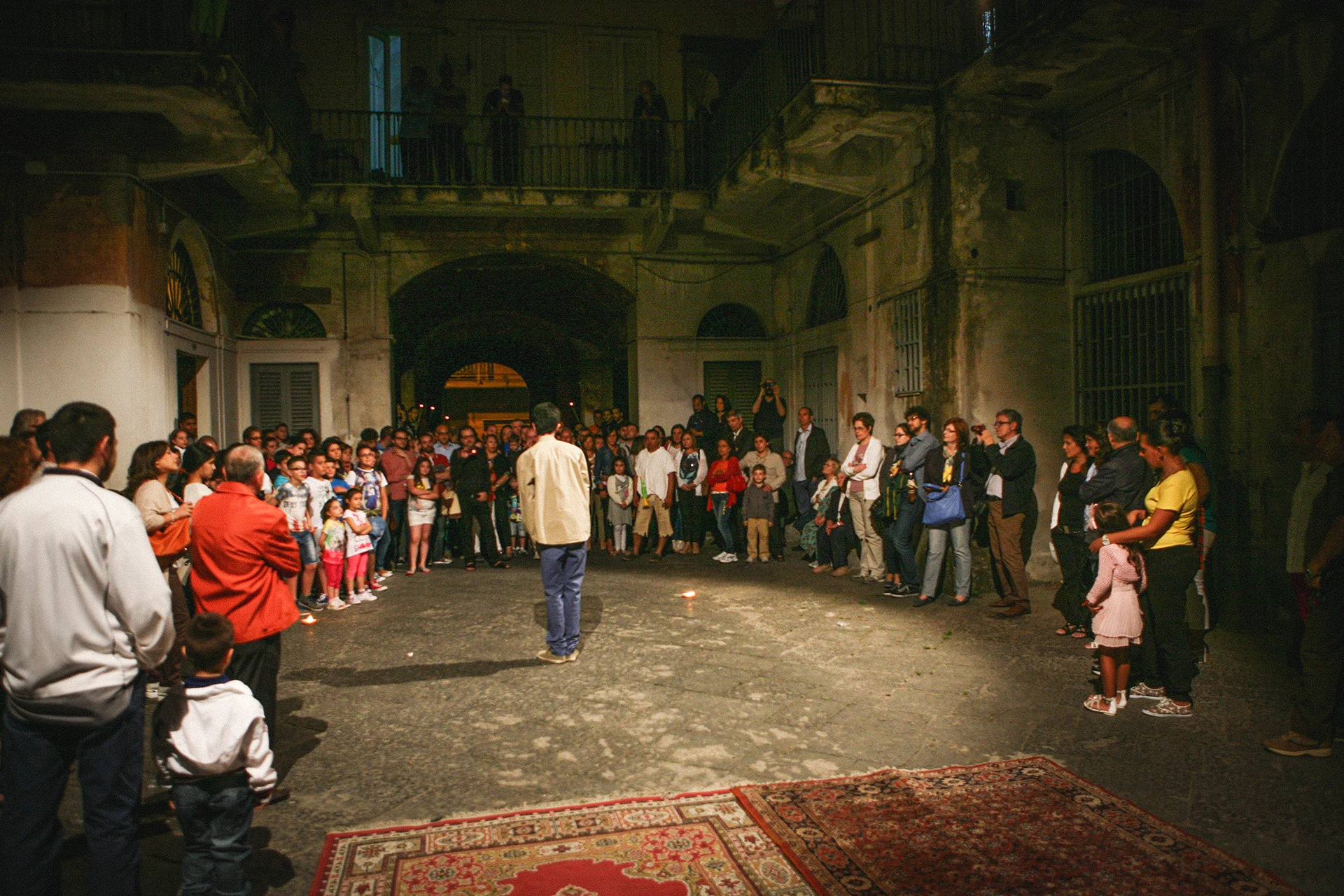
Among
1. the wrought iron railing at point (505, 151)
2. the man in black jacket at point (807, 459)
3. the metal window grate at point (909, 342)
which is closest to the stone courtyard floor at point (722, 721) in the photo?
the metal window grate at point (909, 342)

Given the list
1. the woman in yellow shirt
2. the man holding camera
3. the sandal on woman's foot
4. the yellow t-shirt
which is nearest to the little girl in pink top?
the sandal on woman's foot

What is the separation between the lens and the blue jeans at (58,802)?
110 inches

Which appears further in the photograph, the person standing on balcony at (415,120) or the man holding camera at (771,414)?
the person standing on balcony at (415,120)

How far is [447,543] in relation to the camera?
12.0 meters

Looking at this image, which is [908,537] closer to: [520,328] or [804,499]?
[804,499]

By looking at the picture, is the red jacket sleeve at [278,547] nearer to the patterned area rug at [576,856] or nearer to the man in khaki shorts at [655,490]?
the patterned area rug at [576,856]

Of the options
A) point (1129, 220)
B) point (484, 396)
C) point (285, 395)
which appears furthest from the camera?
point (484, 396)

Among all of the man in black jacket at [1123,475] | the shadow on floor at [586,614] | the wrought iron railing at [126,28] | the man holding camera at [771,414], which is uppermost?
the wrought iron railing at [126,28]

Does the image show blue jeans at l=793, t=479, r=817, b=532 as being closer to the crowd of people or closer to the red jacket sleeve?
the crowd of people

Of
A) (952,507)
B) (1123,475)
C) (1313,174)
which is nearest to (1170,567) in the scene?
(1123,475)

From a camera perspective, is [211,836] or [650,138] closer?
[211,836]

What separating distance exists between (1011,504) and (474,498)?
630cm

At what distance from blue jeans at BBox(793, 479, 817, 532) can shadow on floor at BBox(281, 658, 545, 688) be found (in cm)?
543

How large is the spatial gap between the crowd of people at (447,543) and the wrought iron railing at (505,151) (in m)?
4.49
